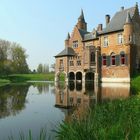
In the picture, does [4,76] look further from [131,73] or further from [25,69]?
[131,73]

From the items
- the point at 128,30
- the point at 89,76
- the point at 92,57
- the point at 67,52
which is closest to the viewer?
the point at 128,30

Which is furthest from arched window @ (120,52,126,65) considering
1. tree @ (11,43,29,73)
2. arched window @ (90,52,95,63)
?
tree @ (11,43,29,73)

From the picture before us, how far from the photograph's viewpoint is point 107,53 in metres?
39.8

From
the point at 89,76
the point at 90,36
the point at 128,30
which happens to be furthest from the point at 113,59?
the point at 90,36

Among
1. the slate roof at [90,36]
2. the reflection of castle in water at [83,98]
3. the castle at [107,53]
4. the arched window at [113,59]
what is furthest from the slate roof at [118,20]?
the reflection of castle in water at [83,98]

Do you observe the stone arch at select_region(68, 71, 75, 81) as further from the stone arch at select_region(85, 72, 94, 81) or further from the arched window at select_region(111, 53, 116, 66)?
the arched window at select_region(111, 53, 116, 66)

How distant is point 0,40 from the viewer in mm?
68688

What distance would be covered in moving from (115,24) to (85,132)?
118 feet

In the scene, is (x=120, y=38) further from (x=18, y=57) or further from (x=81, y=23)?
(x=18, y=57)

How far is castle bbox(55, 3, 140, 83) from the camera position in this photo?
36750 millimetres

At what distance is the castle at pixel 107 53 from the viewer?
36.8 meters

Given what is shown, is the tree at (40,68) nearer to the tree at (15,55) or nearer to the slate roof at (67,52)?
the tree at (15,55)

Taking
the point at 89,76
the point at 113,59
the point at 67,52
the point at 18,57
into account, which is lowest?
the point at 89,76

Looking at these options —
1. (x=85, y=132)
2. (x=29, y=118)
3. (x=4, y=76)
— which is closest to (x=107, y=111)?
(x=85, y=132)
